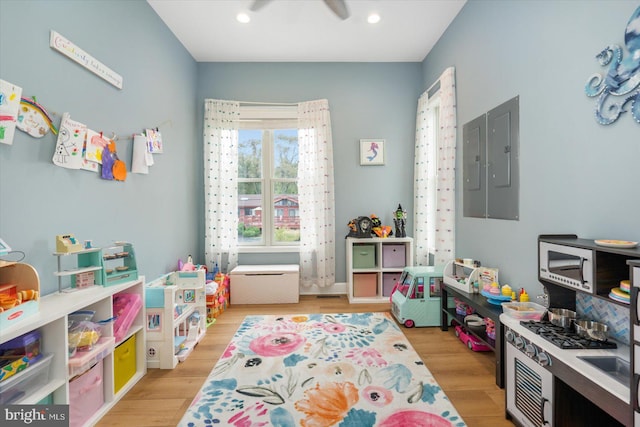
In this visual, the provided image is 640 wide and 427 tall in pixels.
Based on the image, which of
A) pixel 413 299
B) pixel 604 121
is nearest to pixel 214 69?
pixel 413 299

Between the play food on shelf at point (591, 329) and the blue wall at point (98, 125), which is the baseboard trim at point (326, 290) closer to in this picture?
the blue wall at point (98, 125)

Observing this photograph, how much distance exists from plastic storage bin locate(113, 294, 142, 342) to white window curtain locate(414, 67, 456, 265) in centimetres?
271

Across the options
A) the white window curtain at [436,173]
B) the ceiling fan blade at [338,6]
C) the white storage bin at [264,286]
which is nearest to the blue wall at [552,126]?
the white window curtain at [436,173]

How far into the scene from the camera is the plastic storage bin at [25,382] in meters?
1.19

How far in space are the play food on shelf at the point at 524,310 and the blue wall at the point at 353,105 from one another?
2071 millimetres

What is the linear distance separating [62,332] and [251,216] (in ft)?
8.74

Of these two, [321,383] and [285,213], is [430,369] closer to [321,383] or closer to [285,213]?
[321,383]

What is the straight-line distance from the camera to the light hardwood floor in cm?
164

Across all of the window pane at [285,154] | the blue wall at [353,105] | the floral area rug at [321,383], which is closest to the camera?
the floral area rug at [321,383]

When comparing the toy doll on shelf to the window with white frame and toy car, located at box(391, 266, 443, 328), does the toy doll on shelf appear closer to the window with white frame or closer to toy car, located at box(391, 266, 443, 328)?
toy car, located at box(391, 266, 443, 328)

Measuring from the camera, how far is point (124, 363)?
6.21ft

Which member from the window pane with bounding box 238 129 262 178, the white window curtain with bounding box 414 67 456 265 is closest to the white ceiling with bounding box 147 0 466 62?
the white window curtain with bounding box 414 67 456 265

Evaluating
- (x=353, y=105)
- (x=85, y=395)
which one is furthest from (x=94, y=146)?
(x=353, y=105)

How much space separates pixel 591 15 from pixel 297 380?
2.60 meters
